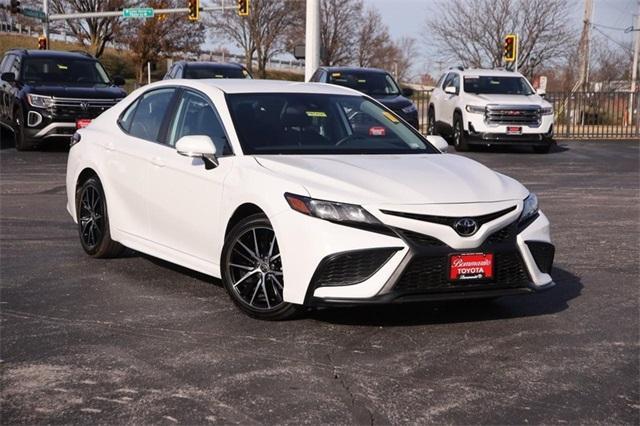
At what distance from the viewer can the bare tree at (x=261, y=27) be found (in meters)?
64.2

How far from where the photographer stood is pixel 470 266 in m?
5.71

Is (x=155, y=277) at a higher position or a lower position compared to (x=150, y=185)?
lower

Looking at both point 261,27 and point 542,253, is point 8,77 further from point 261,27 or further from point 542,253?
point 261,27

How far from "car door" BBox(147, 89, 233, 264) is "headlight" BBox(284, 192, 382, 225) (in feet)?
3.13

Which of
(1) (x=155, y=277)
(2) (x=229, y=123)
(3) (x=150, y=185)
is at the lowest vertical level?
(1) (x=155, y=277)

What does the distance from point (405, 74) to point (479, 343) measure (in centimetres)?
7357

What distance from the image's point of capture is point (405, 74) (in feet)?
Result: 256

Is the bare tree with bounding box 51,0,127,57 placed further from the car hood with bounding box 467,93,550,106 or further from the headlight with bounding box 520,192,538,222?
the headlight with bounding box 520,192,538,222

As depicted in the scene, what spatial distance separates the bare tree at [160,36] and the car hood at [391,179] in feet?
179

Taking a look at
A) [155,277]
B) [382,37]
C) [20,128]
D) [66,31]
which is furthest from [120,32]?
[155,277]

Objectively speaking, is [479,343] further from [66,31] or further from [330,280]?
[66,31]

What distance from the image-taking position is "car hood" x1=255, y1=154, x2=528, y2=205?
5.71 metres

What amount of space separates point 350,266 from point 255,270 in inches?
30.4

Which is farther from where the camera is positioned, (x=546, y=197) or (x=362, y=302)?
(x=546, y=197)
